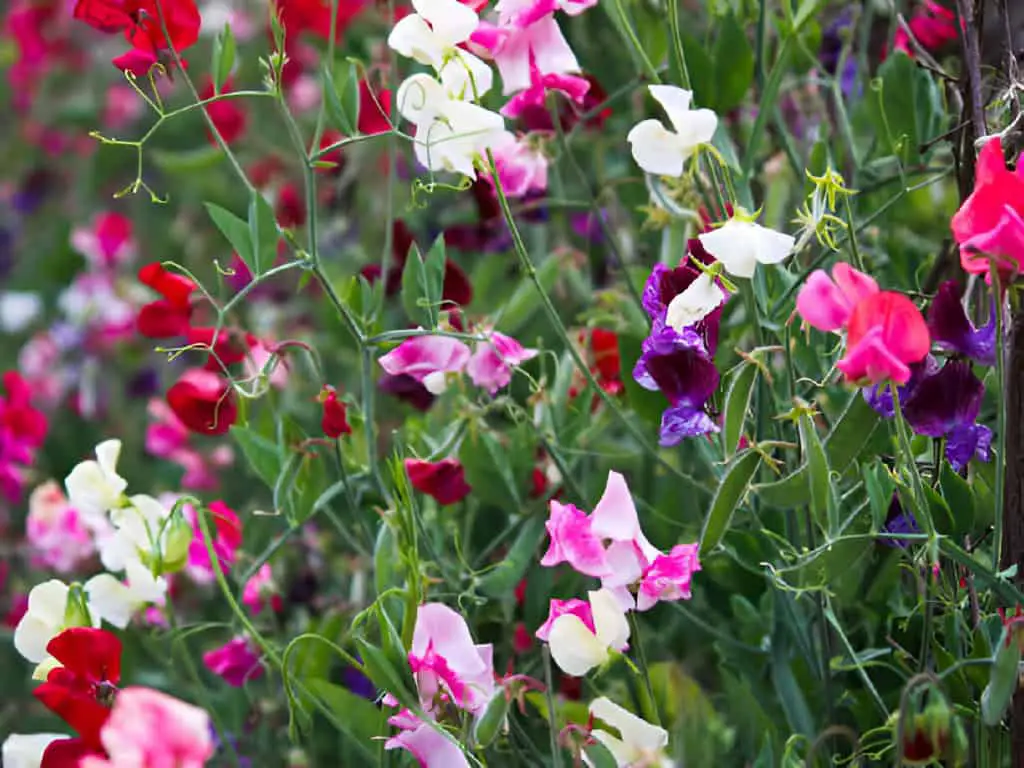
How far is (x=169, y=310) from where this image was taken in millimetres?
863

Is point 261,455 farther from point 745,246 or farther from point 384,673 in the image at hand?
point 745,246

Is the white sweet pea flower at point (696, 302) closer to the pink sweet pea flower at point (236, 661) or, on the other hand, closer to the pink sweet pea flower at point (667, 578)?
the pink sweet pea flower at point (667, 578)

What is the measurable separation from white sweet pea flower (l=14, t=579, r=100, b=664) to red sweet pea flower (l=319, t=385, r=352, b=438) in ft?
0.55

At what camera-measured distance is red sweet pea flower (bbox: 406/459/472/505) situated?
31.7 inches

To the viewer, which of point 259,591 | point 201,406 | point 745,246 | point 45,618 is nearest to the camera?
point 745,246

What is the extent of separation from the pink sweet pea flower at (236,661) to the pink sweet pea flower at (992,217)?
548 mm

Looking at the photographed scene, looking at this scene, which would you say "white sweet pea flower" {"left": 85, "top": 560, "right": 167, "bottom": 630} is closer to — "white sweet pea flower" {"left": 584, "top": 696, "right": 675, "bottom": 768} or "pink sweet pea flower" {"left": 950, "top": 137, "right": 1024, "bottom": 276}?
"white sweet pea flower" {"left": 584, "top": 696, "right": 675, "bottom": 768}

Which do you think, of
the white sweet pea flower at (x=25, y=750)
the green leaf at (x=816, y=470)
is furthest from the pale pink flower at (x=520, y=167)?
the white sweet pea flower at (x=25, y=750)

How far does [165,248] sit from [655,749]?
4.61 feet

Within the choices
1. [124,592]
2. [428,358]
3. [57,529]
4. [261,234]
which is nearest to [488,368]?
[428,358]

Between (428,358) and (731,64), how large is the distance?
0.25m

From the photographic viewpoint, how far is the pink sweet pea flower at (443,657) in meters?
0.65

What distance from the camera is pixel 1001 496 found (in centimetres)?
63

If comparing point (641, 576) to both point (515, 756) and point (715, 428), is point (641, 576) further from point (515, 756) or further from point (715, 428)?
point (515, 756)
